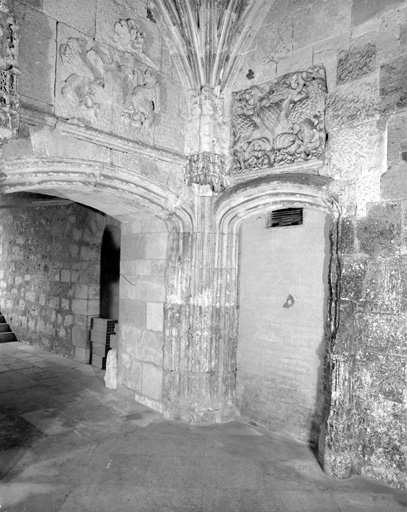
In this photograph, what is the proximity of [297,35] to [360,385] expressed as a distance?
2.96 meters

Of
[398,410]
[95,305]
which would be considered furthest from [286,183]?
[95,305]

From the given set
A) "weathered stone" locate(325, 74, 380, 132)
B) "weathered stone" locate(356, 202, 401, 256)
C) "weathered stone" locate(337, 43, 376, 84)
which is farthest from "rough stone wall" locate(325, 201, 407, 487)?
"weathered stone" locate(337, 43, 376, 84)

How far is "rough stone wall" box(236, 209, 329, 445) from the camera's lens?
132 inches

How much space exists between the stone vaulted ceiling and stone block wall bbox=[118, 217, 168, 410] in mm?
1542

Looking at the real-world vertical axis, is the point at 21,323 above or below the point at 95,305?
below

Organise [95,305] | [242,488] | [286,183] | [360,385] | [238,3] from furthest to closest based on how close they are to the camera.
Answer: [95,305] → [238,3] → [286,183] → [360,385] → [242,488]

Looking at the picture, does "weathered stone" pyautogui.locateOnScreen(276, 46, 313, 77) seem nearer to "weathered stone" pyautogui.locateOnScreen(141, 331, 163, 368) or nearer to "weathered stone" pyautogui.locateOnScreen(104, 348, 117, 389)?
"weathered stone" pyautogui.locateOnScreen(141, 331, 163, 368)

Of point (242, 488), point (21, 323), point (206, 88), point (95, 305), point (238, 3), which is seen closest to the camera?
point (242, 488)

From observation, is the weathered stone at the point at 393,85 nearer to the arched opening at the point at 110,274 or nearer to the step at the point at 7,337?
the arched opening at the point at 110,274

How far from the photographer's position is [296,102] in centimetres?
344

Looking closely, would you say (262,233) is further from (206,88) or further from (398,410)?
(398,410)

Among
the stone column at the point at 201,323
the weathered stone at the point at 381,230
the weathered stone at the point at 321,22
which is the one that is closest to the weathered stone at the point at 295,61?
the weathered stone at the point at 321,22

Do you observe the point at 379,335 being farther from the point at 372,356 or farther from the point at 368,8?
the point at 368,8

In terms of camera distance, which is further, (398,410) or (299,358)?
(299,358)
